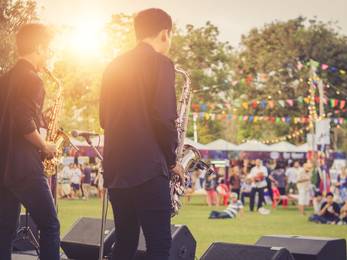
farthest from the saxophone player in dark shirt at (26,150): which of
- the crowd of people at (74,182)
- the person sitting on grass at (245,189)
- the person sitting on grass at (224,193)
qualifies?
the crowd of people at (74,182)

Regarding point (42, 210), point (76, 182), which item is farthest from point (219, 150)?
point (42, 210)

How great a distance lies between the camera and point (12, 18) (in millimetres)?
11406

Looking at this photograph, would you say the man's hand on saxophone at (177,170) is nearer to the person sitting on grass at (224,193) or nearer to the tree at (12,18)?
the tree at (12,18)

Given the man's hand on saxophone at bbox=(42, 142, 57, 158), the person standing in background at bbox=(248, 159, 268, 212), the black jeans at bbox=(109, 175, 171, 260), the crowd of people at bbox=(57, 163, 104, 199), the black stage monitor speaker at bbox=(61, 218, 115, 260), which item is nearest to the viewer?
the black jeans at bbox=(109, 175, 171, 260)

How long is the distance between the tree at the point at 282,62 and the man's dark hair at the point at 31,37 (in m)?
46.3

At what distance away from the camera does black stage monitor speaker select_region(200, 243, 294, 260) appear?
19.5 feet

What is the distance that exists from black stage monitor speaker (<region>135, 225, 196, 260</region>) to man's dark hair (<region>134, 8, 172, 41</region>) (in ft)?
8.01

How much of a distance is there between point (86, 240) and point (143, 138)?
3167mm

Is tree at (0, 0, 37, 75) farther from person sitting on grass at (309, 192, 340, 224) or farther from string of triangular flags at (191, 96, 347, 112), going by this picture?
string of triangular flags at (191, 96, 347, 112)

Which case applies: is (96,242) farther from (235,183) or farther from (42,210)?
(235,183)

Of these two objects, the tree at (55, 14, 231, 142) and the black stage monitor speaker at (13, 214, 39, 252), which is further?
the tree at (55, 14, 231, 142)

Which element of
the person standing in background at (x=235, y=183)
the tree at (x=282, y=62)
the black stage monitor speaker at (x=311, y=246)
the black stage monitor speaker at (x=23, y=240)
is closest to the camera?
the black stage monitor speaker at (x=311, y=246)

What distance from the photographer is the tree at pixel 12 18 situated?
36.4ft

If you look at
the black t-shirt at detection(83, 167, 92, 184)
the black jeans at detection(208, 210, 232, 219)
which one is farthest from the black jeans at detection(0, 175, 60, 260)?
the black t-shirt at detection(83, 167, 92, 184)
